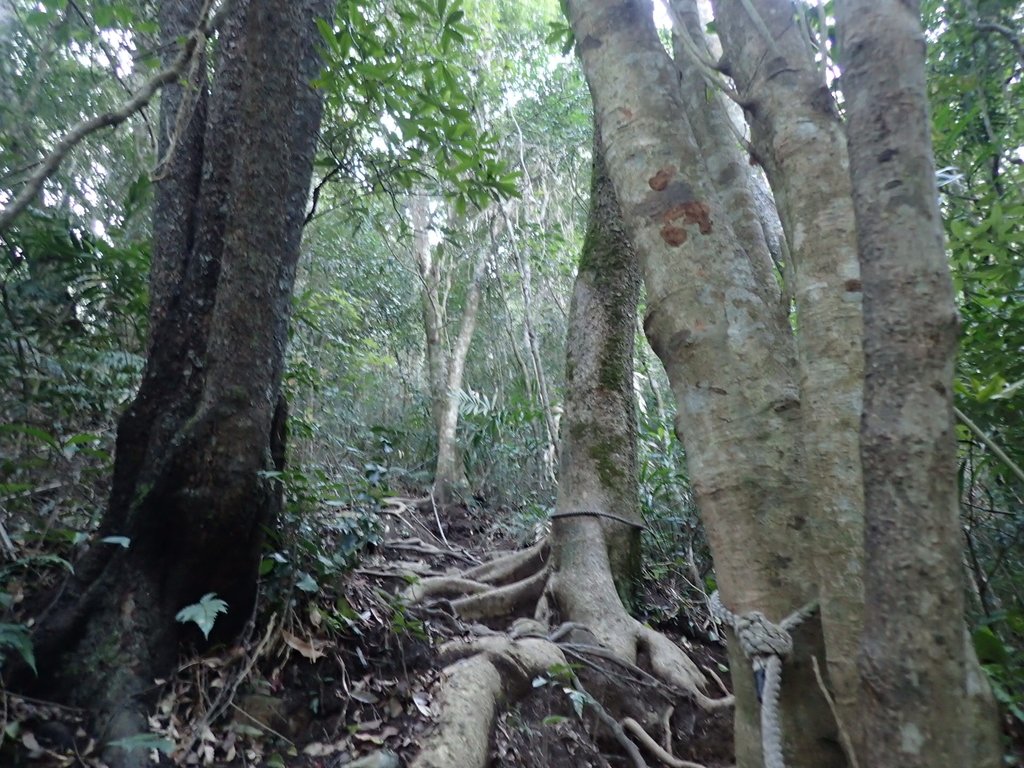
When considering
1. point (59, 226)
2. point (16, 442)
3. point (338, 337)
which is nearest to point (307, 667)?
point (16, 442)

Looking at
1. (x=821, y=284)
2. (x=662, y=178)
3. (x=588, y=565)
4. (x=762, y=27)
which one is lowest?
(x=588, y=565)

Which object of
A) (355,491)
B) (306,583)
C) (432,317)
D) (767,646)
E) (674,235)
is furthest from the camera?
(432,317)

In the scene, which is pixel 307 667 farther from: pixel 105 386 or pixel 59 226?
pixel 59 226

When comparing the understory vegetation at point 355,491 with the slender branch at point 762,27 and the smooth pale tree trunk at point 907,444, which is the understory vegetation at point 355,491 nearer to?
the smooth pale tree trunk at point 907,444

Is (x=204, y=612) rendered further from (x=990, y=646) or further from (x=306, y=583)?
(x=990, y=646)

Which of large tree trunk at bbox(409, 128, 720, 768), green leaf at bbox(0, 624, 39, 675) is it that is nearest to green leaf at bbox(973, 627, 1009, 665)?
large tree trunk at bbox(409, 128, 720, 768)

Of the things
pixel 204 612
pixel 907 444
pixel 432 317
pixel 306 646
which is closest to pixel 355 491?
pixel 306 646

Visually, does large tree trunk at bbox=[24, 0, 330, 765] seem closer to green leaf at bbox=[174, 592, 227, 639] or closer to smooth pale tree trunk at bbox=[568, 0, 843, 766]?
green leaf at bbox=[174, 592, 227, 639]

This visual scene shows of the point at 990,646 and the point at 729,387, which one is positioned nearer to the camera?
the point at 729,387

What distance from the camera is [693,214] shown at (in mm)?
1721

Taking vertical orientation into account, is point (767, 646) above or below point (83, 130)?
below

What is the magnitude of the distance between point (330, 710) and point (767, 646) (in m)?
1.81

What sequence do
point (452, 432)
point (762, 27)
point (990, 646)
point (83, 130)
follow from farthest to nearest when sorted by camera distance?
point (452, 432)
point (990, 646)
point (83, 130)
point (762, 27)

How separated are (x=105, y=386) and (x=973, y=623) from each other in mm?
4197
